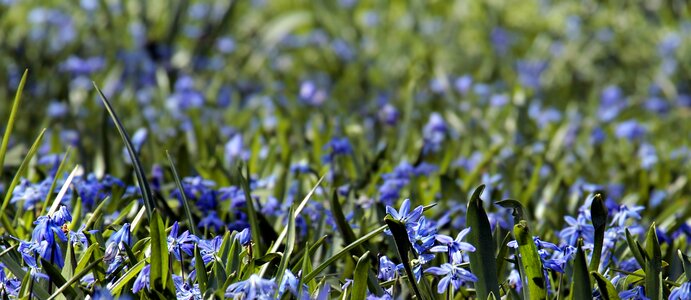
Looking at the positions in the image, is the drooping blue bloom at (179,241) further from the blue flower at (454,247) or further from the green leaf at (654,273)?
the green leaf at (654,273)

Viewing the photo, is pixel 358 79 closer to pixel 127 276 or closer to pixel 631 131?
pixel 631 131

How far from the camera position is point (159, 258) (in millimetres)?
1886

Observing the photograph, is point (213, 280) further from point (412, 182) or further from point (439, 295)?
point (412, 182)

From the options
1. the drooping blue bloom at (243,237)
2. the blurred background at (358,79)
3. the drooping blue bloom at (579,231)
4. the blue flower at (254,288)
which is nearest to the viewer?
the blue flower at (254,288)

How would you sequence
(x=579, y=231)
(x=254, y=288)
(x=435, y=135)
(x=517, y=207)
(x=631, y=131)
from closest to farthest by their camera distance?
(x=254, y=288), (x=517, y=207), (x=579, y=231), (x=435, y=135), (x=631, y=131)

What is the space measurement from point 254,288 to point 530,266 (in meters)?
0.72

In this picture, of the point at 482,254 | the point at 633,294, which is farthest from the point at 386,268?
the point at 633,294

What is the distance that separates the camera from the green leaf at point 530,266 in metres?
1.99

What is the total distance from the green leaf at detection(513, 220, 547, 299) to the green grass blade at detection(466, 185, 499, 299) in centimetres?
6

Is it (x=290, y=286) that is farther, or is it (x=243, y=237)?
(x=243, y=237)

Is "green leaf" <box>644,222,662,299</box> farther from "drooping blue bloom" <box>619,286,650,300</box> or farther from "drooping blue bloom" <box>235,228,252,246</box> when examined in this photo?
"drooping blue bloom" <box>235,228,252,246</box>

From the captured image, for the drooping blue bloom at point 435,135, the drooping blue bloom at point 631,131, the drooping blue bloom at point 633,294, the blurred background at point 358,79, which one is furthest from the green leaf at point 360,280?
the drooping blue bloom at point 631,131

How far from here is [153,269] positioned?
1.88 metres

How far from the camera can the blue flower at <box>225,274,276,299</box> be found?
5.40ft
